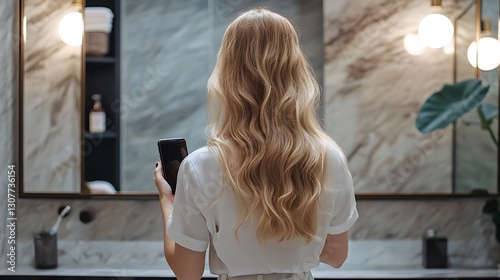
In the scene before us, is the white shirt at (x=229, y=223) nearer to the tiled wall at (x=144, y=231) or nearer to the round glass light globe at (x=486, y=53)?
the tiled wall at (x=144, y=231)

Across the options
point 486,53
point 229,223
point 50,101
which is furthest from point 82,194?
point 486,53

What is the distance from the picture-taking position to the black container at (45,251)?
2.19 meters

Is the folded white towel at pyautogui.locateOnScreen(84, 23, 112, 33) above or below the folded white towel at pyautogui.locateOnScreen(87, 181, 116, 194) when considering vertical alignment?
above

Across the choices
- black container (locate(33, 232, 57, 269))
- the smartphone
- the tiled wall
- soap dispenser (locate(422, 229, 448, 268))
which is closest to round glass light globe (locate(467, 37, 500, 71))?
the tiled wall

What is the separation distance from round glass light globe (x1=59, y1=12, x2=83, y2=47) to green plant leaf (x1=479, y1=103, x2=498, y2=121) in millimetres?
1342

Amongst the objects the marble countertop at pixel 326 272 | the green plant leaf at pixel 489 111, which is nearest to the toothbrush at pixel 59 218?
the marble countertop at pixel 326 272

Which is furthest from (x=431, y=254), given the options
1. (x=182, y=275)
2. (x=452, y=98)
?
(x=182, y=275)

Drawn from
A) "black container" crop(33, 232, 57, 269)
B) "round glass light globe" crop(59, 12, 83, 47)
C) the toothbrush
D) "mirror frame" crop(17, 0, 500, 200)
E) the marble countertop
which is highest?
"round glass light globe" crop(59, 12, 83, 47)

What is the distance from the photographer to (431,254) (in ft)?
7.34

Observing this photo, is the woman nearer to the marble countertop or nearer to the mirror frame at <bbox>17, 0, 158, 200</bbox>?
the marble countertop

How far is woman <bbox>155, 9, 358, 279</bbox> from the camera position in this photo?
1.20 m

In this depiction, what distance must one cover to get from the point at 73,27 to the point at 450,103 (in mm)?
1246

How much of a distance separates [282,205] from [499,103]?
1.35m

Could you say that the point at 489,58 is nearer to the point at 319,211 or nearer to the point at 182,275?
the point at 319,211
